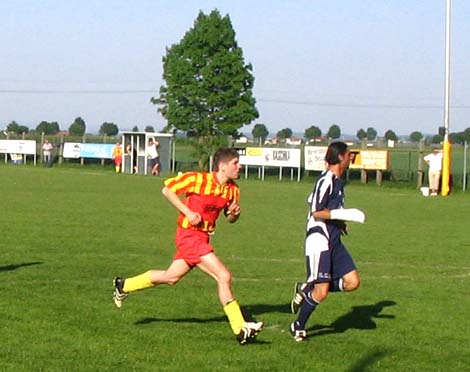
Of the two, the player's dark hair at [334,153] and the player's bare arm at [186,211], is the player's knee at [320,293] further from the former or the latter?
the player's bare arm at [186,211]

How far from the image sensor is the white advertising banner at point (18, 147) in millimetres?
64375

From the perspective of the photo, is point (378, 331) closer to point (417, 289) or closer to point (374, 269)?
point (417, 289)

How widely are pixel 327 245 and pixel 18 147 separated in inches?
2242

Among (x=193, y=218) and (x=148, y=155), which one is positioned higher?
(x=148, y=155)

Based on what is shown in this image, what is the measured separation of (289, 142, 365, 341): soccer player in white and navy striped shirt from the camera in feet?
31.4

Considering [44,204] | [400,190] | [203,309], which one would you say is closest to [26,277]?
[203,309]

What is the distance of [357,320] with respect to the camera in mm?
10914

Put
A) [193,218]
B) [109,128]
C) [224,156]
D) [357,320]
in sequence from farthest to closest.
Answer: [109,128], [357,320], [224,156], [193,218]

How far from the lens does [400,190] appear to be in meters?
43.8

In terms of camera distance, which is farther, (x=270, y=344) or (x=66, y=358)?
(x=270, y=344)

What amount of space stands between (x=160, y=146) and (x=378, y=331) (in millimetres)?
→ 45945

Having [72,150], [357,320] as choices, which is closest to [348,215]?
[357,320]

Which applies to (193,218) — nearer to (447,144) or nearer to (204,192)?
(204,192)

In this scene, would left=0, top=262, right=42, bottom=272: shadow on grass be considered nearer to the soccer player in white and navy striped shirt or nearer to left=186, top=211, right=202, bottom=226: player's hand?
left=186, top=211, right=202, bottom=226: player's hand
